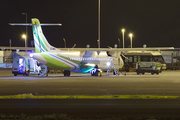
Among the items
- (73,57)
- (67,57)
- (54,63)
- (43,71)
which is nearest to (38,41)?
(54,63)

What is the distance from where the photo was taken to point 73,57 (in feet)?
108

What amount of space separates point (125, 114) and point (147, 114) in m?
0.75

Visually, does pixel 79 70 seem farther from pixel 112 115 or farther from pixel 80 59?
pixel 112 115

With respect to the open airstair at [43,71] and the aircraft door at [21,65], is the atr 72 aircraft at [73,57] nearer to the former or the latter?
the open airstair at [43,71]

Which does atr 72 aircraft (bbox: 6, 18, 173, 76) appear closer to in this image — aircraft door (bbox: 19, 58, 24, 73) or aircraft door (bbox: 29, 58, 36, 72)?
aircraft door (bbox: 19, 58, 24, 73)

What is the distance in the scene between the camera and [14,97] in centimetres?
1423

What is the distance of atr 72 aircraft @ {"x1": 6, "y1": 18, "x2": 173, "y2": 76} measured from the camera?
31375 millimetres

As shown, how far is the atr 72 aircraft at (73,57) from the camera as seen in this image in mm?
31375

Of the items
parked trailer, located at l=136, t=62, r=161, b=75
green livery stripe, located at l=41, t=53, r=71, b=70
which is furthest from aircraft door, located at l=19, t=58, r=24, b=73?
Result: parked trailer, located at l=136, t=62, r=161, b=75

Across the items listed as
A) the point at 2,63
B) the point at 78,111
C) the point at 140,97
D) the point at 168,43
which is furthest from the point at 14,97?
the point at 168,43

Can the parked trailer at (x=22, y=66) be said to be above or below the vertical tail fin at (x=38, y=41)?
below

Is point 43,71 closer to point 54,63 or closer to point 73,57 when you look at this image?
point 54,63

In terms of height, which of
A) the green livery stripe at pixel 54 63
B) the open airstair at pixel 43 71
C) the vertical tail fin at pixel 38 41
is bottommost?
the open airstair at pixel 43 71

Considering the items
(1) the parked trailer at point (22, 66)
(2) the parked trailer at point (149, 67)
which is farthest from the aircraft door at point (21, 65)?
(2) the parked trailer at point (149, 67)
